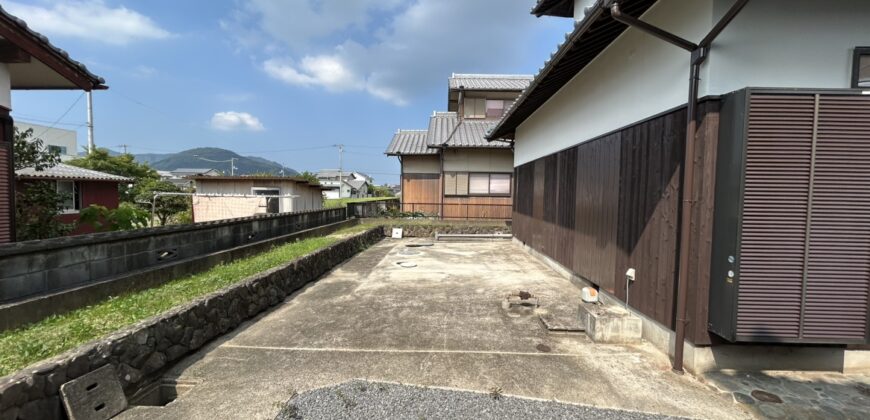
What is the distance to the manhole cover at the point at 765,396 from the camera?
284cm

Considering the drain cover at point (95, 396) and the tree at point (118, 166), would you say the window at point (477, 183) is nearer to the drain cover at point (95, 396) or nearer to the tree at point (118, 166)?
the drain cover at point (95, 396)

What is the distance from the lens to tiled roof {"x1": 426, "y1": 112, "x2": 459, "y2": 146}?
15.8 metres

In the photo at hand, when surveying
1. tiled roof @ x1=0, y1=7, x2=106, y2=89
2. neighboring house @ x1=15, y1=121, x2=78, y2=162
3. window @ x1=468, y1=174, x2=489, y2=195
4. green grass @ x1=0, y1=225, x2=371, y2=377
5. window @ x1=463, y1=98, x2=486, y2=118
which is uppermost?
neighboring house @ x1=15, y1=121, x2=78, y2=162

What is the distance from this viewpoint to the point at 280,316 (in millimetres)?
4891

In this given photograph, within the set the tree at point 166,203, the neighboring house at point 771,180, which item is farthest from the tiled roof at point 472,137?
the tree at point 166,203

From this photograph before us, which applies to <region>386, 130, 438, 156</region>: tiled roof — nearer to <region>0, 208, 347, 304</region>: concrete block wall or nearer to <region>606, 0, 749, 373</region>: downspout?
<region>0, 208, 347, 304</region>: concrete block wall

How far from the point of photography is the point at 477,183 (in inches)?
609

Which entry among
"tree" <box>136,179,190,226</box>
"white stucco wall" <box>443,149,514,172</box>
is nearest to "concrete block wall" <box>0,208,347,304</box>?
"white stucco wall" <box>443,149,514,172</box>

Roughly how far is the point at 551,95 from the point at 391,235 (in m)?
8.41

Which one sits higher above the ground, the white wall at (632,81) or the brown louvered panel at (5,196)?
the white wall at (632,81)

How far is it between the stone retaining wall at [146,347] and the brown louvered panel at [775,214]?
17.7ft

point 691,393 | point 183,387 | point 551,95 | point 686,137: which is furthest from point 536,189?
point 183,387

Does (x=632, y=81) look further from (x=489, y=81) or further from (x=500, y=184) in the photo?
(x=489, y=81)

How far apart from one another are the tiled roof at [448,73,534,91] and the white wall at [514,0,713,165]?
1025cm
